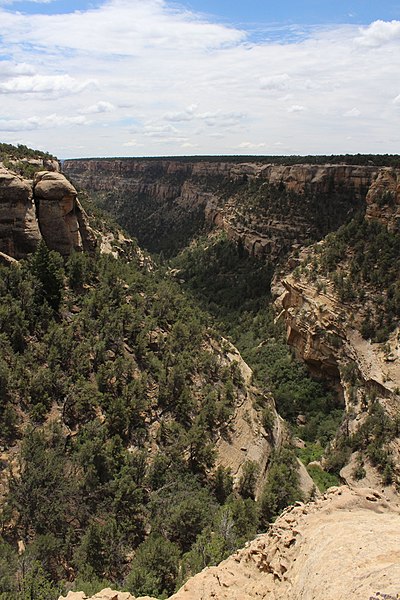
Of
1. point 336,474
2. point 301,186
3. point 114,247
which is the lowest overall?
point 336,474

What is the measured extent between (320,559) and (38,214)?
25095 mm

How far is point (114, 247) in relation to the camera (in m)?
36.9

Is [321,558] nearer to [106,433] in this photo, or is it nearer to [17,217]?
[106,433]

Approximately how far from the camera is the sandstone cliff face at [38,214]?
26.2m

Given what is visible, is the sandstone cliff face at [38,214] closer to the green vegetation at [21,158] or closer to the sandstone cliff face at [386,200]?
the green vegetation at [21,158]

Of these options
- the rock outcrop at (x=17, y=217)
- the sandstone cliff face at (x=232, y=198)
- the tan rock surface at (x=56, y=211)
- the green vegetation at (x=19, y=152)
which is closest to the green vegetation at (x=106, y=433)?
the rock outcrop at (x=17, y=217)

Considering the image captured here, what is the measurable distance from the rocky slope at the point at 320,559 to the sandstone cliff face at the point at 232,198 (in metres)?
56.3

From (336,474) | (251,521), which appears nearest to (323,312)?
(336,474)

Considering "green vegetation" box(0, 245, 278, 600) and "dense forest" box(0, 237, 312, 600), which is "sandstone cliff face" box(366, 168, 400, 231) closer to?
"green vegetation" box(0, 245, 278, 600)

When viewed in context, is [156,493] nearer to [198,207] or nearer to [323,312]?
[323,312]

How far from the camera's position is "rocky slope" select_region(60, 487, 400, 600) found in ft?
24.3

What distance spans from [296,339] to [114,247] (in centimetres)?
2154

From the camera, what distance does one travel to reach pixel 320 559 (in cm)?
861

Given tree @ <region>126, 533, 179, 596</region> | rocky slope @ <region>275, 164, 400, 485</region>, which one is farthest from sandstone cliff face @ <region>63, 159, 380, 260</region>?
tree @ <region>126, 533, 179, 596</region>
